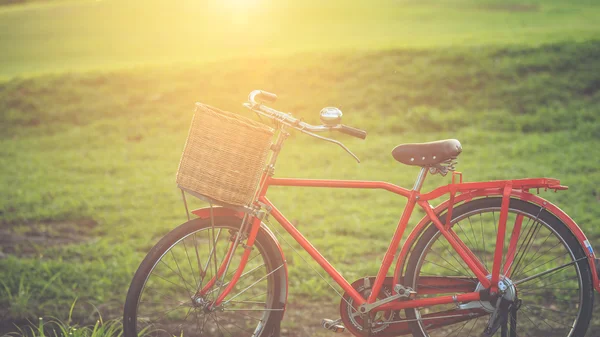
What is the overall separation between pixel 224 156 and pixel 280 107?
8514mm

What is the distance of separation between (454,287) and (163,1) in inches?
643

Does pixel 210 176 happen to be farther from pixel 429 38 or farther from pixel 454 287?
pixel 429 38

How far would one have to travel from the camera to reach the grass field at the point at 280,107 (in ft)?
20.2

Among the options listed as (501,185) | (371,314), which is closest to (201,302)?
(371,314)

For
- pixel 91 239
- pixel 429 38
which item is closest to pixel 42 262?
pixel 91 239

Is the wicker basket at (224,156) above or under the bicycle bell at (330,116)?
under

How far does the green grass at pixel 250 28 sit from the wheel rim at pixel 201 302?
8542 millimetres

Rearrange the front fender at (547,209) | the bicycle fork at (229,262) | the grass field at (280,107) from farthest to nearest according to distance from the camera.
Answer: the grass field at (280,107)
the bicycle fork at (229,262)
the front fender at (547,209)

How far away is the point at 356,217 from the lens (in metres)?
6.99

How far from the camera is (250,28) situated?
52.5 ft

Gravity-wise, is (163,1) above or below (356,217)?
above

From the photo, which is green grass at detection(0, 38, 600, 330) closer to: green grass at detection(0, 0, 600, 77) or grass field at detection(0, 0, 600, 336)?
grass field at detection(0, 0, 600, 336)

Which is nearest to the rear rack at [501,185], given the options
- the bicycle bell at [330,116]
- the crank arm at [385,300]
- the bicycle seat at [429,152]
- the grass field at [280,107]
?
the bicycle seat at [429,152]

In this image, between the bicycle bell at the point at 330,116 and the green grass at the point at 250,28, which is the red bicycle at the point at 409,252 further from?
the green grass at the point at 250,28
